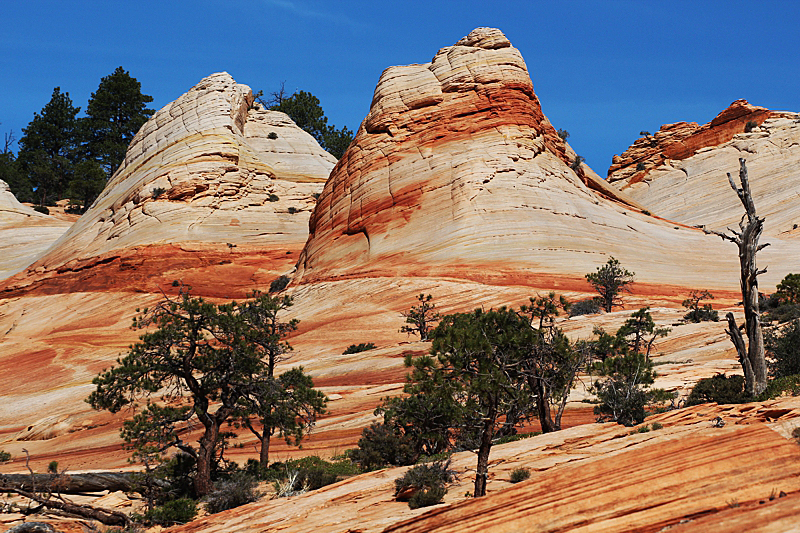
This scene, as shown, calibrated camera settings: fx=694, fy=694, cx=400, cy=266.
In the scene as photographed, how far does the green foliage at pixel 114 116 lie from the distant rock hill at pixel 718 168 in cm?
6486

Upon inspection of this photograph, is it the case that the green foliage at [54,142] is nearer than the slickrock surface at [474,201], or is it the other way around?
the slickrock surface at [474,201]

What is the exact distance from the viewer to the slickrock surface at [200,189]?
188ft

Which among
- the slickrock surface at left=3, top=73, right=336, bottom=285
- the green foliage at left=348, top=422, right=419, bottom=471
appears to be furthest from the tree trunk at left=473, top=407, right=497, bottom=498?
the slickrock surface at left=3, top=73, right=336, bottom=285

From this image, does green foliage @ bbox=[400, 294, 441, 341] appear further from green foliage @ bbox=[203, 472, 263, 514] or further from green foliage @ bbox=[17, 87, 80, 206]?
green foliage @ bbox=[17, 87, 80, 206]

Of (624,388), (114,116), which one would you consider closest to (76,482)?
(624,388)

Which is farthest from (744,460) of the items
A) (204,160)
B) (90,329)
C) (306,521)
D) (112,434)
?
A: (204,160)

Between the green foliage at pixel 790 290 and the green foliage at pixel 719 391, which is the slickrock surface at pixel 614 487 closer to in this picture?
the green foliage at pixel 719 391

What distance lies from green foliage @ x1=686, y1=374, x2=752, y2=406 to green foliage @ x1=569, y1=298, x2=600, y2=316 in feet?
47.2

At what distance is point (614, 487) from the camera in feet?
27.6

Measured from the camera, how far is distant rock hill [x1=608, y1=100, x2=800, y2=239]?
62588 mm

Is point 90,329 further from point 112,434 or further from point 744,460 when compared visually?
point 744,460

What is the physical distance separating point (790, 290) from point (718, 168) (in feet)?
176

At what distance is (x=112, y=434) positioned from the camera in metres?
24.2

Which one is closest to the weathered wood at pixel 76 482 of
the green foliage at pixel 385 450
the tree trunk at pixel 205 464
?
the tree trunk at pixel 205 464
